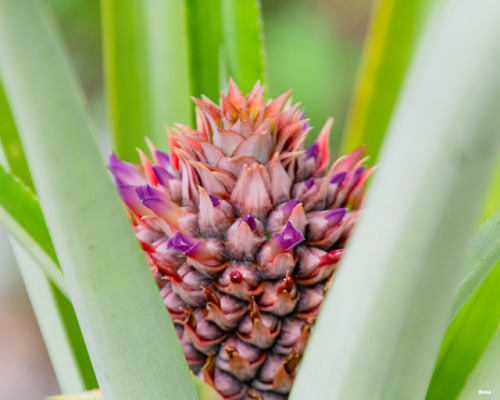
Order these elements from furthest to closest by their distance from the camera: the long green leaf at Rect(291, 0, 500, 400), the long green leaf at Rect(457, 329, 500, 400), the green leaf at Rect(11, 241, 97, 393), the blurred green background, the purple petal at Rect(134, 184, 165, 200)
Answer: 1. the blurred green background
2. the green leaf at Rect(11, 241, 97, 393)
3. the purple petal at Rect(134, 184, 165, 200)
4. the long green leaf at Rect(457, 329, 500, 400)
5. the long green leaf at Rect(291, 0, 500, 400)

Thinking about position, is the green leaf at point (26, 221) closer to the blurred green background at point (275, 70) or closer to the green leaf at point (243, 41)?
the green leaf at point (243, 41)

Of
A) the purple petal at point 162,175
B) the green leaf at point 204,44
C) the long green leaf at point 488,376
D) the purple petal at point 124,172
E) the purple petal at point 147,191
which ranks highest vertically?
the green leaf at point 204,44

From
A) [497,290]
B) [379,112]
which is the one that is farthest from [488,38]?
[379,112]

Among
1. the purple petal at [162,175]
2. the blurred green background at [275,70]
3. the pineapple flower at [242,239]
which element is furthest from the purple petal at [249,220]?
the blurred green background at [275,70]

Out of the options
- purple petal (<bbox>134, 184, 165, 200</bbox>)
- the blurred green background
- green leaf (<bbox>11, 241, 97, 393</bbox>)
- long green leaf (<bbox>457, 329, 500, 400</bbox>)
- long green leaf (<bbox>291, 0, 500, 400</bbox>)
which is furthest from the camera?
the blurred green background

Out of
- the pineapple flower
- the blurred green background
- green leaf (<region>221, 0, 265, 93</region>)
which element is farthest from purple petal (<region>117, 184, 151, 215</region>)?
the blurred green background

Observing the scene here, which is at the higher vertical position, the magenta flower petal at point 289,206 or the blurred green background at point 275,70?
the blurred green background at point 275,70

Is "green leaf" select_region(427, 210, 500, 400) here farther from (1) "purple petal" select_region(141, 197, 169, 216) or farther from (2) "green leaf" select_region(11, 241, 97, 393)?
(2) "green leaf" select_region(11, 241, 97, 393)
